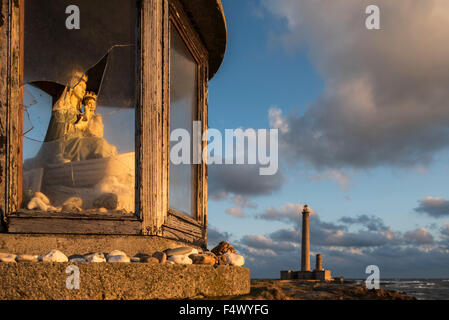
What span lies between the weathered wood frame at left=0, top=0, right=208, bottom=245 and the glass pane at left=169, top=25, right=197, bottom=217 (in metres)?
0.40

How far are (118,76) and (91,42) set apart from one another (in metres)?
0.61

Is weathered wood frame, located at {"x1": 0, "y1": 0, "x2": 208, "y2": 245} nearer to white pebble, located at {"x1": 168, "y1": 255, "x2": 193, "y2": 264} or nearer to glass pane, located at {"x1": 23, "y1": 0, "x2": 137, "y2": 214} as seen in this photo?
glass pane, located at {"x1": 23, "y1": 0, "x2": 137, "y2": 214}

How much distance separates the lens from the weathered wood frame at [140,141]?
477 cm

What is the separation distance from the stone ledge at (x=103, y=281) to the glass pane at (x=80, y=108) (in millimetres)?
1209

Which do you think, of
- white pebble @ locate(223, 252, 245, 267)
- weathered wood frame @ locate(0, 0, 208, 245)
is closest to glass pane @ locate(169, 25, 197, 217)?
weathered wood frame @ locate(0, 0, 208, 245)

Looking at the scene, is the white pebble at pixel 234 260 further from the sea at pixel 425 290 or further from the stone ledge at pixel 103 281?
the sea at pixel 425 290

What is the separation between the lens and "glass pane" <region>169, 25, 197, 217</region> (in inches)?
237

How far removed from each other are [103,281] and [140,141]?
181cm

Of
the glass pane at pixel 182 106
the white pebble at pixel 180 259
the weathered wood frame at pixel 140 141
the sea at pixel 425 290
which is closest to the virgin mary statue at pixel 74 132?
the weathered wood frame at pixel 140 141

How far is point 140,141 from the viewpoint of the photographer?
507 cm

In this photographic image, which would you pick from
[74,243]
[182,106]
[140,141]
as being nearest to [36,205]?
[74,243]

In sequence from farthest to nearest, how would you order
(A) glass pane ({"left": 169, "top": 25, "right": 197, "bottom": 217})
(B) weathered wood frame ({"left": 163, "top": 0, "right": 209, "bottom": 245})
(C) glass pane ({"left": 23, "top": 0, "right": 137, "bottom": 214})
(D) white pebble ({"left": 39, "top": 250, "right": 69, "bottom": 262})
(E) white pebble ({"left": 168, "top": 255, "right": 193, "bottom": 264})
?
1. (A) glass pane ({"left": 169, "top": 25, "right": 197, "bottom": 217})
2. (B) weathered wood frame ({"left": 163, "top": 0, "right": 209, "bottom": 245})
3. (C) glass pane ({"left": 23, "top": 0, "right": 137, "bottom": 214})
4. (E) white pebble ({"left": 168, "top": 255, "right": 193, "bottom": 264})
5. (D) white pebble ({"left": 39, "top": 250, "right": 69, "bottom": 262})

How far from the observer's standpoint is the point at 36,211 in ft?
15.8
